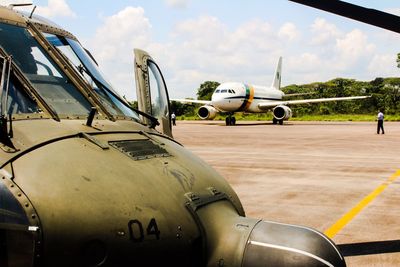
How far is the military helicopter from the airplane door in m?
0.79

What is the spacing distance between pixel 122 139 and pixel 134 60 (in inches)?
56.8

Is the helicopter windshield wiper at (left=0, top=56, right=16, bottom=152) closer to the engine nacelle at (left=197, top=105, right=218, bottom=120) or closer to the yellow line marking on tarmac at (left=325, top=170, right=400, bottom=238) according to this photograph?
the yellow line marking on tarmac at (left=325, top=170, right=400, bottom=238)

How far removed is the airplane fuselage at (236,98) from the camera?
4428 cm

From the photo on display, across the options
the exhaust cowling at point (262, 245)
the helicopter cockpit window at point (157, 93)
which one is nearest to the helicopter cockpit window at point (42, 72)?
the helicopter cockpit window at point (157, 93)

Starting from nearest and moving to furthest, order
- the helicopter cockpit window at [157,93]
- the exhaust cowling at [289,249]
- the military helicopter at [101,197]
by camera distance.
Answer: the military helicopter at [101,197]
the exhaust cowling at [289,249]
the helicopter cockpit window at [157,93]

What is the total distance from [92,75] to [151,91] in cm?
64

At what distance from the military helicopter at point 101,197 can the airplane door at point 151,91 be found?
787 mm

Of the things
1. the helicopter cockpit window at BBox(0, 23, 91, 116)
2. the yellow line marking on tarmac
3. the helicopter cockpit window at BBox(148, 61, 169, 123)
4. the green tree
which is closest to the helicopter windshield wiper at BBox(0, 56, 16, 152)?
the helicopter cockpit window at BBox(0, 23, 91, 116)

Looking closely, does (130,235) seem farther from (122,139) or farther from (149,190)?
(122,139)

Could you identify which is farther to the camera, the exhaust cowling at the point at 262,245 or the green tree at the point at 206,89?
the green tree at the point at 206,89

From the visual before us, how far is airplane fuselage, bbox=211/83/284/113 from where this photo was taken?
1743 inches

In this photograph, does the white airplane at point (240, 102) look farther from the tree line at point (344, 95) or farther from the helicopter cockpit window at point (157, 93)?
the helicopter cockpit window at point (157, 93)

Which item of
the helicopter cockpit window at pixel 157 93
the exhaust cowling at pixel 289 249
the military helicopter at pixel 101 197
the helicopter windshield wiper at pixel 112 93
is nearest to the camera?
the military helicopter at pixel 101 197

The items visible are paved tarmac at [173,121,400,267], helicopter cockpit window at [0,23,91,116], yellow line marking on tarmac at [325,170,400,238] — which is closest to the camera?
helicopter cockpit window at [0,23,91,116]
